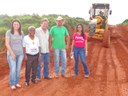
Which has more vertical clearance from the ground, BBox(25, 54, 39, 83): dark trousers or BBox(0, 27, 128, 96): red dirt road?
BBox(25, 54, 39, 83): dark trousers

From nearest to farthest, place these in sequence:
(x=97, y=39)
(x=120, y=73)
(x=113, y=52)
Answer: (x=120, y=73) → (x=113, y=52) → (x=97, y=39)

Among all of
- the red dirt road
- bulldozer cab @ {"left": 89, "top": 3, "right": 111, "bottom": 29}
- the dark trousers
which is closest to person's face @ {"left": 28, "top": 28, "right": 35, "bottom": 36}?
the dark trousers

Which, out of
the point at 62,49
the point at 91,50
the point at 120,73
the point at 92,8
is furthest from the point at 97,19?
the point at 62,49

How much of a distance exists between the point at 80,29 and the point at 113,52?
25.7 ft

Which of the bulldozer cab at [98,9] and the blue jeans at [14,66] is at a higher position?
the bulldozer cab at [98,9]

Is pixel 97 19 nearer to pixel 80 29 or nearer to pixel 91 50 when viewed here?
pixel 91 50

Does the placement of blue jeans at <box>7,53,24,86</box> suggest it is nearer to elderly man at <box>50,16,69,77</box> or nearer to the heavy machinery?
elderly man at <box>50,16,69,77</box>

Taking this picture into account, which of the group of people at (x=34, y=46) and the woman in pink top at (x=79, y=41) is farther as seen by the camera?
the woman in pink top at (x=79, y=41)

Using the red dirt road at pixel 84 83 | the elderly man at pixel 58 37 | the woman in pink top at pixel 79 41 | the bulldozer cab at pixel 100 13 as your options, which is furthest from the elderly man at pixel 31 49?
the bulldozer cab at pixel 100 13

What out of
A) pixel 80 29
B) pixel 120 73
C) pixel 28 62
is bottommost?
pixel 120 73

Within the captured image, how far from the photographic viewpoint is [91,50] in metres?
17.7

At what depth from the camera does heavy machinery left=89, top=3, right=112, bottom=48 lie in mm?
20122

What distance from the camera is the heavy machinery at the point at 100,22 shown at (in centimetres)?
2012

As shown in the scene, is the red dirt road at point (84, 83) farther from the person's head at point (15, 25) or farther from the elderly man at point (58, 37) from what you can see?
the person's head at point (15, 25)
